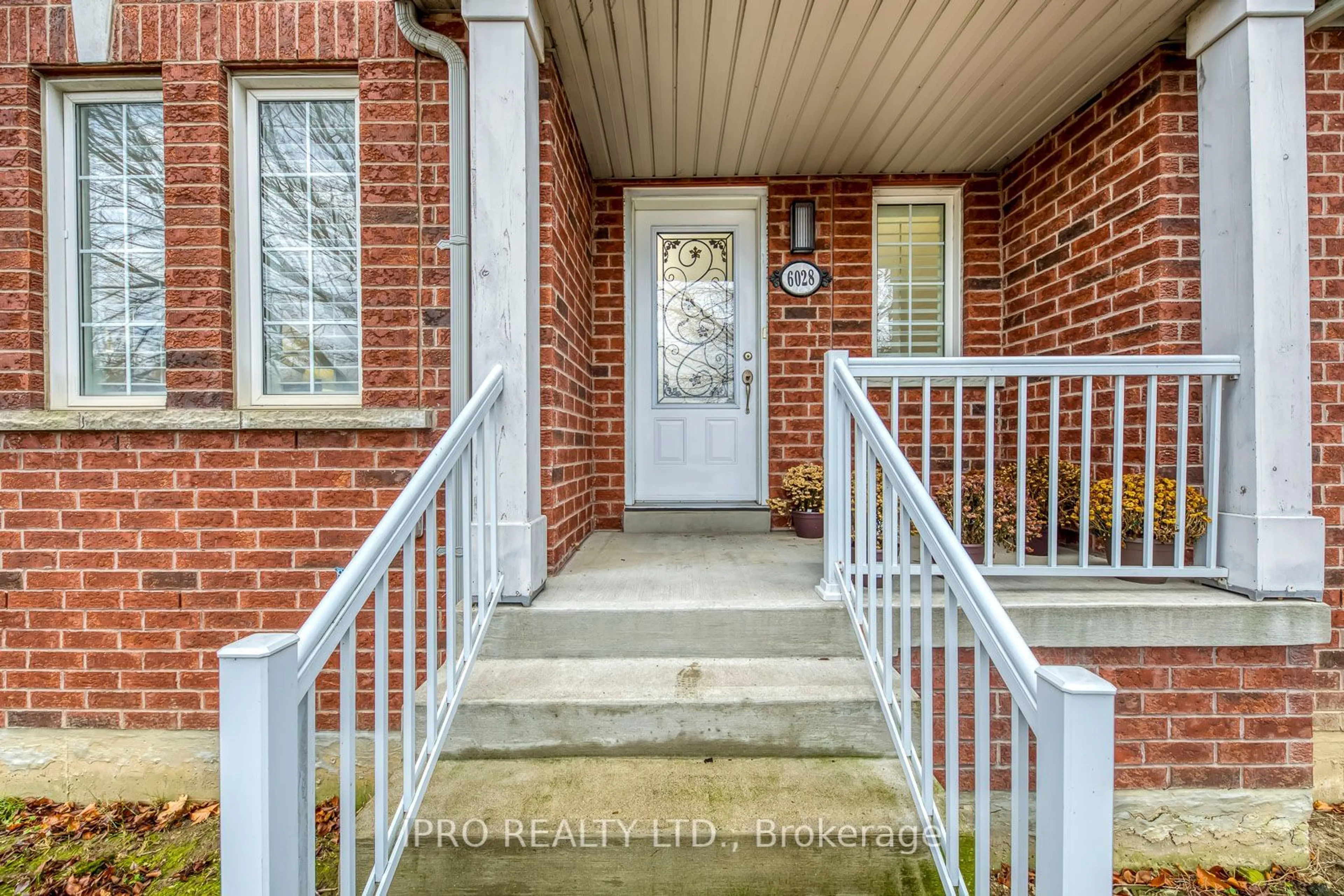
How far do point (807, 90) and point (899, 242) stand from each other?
53.6 inches

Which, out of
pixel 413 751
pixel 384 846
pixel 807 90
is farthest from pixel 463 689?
pixel 807 90

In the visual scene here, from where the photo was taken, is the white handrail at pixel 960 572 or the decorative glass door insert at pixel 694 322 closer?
the white handrail at pixel 960 572

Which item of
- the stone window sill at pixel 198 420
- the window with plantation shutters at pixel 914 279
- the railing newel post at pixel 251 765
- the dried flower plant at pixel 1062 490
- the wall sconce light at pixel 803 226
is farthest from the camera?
the window with plantation shutters at pixel 914 279

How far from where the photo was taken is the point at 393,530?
4.44ft

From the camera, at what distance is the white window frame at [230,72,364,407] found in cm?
253

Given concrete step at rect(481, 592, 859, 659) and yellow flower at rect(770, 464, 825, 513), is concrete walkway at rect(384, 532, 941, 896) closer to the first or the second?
concrete step at rect(481, 592, 859, 659)

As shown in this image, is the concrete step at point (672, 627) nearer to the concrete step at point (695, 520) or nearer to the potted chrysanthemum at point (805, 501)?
the potted chrysanthemum at point (805, 501)

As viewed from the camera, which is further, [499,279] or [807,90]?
[807,90]

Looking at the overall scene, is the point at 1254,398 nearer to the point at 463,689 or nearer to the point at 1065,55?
the point at 1065,55

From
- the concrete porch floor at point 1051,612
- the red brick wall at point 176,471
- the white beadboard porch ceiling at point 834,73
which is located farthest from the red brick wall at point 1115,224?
the red brick wall at point 176,471

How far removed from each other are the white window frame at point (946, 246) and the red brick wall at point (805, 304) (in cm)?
3

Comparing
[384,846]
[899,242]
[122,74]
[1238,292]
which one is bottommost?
[384,846]

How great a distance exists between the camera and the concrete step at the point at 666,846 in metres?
1.47

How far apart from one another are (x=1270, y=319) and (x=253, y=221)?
12.9 ft
